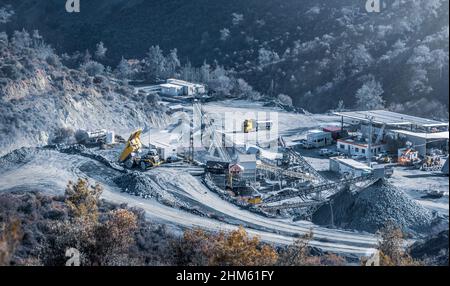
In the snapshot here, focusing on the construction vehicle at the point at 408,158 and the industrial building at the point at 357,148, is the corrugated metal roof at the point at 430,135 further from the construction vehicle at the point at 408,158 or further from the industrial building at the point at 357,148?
the construction vehicle at the point at 408,158

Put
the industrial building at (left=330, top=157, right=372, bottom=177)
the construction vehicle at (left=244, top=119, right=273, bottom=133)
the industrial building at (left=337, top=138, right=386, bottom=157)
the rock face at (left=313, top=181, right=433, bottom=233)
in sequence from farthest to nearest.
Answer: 1. the construction vehicle at (left=244, top=119, right=273, bottom=133)
2. the industrial building at (left=337, top=138, right=386, bottom=157)
3. the industrial building at (left=330, top=157, right=372, bottom=177)
4. the rock face at (left=313, top=181, right=433, bottom=233)

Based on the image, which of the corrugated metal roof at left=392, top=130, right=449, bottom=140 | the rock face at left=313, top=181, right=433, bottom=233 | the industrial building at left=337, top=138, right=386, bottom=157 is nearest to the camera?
the rock face at left=313, top=181, right=433, bottom=233

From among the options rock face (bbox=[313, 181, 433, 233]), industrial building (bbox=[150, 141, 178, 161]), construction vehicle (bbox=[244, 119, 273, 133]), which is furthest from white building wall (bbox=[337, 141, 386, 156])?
rock face (bbox=[313, 181, 433, 233])

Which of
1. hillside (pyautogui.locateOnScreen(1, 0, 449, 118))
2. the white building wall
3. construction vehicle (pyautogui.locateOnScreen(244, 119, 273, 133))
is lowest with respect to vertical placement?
the white building wall

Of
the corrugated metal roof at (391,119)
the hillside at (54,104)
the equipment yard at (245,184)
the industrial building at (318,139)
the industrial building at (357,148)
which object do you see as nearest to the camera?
the equipment yard at (245,184)

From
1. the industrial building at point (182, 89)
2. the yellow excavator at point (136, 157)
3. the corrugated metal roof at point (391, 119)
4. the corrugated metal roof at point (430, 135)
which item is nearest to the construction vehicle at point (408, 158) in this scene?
the corrugated metal roof at point (430, 135)

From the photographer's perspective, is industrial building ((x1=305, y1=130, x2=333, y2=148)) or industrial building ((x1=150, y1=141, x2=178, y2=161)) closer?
industrial building ((x1=150, y1=141, x2=178, y2=161))

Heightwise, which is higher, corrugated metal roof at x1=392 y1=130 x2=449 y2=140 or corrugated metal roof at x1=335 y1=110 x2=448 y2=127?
corrugated metal roof at x1=335 y1=110 x2=448 y2=127

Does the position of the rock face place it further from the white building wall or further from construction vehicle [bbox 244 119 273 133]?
construction vehicle [bbox 244 119 273 133]

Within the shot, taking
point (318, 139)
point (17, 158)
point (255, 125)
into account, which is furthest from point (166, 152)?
point (255, 125)
